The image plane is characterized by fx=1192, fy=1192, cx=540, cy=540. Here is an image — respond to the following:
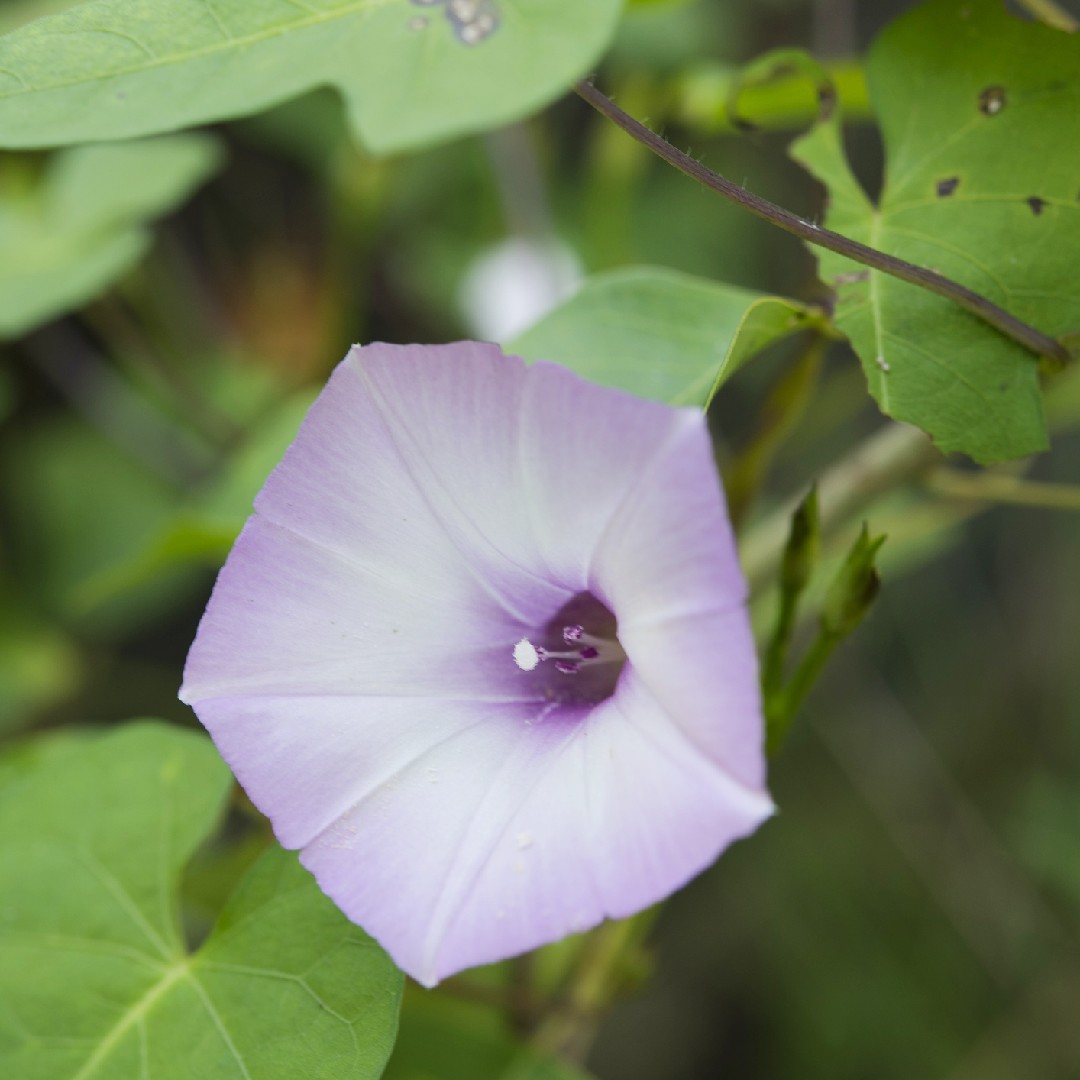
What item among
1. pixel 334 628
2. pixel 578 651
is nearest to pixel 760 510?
pixel 578 651

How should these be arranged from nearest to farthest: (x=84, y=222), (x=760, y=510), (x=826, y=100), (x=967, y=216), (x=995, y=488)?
(x=967, y=216), (x=826, y=100), (x=995, y=488), (x=84, y=222), (x=760, y=510)

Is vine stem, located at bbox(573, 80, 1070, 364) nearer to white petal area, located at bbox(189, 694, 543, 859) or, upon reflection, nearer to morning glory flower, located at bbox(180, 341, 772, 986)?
morning glory flower, located at bbox(180, 341, 772, 986)

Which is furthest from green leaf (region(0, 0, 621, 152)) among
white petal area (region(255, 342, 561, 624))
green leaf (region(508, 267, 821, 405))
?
green leaf (region(508, 267, 821, 405))

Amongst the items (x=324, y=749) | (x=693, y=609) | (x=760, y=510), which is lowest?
(x=760, y=510)

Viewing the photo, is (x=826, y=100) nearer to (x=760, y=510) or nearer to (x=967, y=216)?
(x=967, y=216)

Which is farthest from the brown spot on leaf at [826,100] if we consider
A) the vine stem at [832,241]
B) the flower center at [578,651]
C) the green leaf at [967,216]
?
the flower center at [578,651]

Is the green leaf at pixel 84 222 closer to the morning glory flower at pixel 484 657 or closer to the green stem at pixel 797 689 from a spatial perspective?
the morning glory flower at pixel 484 657
